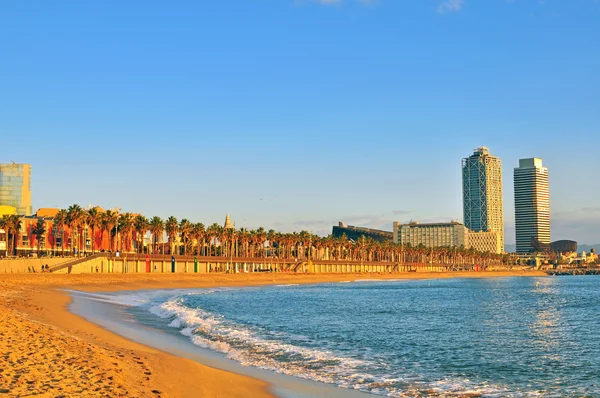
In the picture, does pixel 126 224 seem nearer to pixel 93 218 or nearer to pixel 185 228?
pixel 93 218

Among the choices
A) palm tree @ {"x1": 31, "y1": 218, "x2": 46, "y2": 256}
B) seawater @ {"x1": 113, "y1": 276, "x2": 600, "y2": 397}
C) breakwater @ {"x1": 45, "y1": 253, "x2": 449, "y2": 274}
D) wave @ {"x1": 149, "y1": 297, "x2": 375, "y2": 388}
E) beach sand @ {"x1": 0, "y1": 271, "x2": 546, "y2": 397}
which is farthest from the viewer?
palm tree @ {"x1": 31, "y1": 218, "x2": 46, "y2": 256}

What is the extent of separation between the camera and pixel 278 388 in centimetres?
2020

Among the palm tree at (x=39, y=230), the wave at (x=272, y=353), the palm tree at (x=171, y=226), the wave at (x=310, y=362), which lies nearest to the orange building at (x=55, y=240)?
the palm tree at (x=39, y=230)

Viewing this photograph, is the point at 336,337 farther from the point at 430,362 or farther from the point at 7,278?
the point at 7,278

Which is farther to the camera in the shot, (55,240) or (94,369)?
(55,240)

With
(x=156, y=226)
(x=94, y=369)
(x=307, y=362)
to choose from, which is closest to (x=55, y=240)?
(x=156, y=226)

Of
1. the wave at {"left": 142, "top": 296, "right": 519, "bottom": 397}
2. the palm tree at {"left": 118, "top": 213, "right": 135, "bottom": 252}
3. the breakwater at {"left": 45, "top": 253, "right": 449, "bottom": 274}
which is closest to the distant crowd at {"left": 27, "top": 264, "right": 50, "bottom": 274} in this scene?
the breakwater at {"left": 45, "top": 253, "right": 449, "bottom": 274}

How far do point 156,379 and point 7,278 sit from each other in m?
64.7

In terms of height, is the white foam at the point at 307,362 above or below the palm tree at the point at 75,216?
below

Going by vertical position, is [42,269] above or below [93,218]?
below

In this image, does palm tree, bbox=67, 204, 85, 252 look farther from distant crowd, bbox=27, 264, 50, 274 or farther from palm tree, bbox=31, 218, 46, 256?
distant crowd, bbox=27, 264, 50, 274

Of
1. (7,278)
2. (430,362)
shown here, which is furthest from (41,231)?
(430,362)

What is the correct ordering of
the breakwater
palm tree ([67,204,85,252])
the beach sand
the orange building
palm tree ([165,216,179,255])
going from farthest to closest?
palm tree ([165,216,179,255]) → the orange building → palm tree ([67,204,85,252]) → the breakwater → the beach sand

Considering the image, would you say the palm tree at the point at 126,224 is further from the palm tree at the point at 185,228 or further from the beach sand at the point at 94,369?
the beach sand at the point at 94,369
